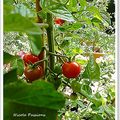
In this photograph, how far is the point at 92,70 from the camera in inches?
19.5

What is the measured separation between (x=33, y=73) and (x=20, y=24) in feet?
0.70

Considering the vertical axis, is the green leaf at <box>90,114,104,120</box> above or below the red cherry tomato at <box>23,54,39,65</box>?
below

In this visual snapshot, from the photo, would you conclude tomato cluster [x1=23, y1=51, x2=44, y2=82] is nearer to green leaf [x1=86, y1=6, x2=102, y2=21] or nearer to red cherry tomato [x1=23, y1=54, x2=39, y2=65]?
red cherry tomato [x1=23, y1=54, x2=39, y2=65]

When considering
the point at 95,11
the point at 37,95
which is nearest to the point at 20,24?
the point at 37,95

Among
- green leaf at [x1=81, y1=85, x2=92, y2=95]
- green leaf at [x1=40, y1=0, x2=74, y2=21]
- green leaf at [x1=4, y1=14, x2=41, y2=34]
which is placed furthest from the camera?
green leaf at [x1=81, y1=85, x2=92, y2=95]

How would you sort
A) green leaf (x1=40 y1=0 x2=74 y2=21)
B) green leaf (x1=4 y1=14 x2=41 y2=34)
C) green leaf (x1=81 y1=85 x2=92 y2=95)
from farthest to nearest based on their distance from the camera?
green leaf (x1=81 y1=85 x2=92 y2=95) < green leaf (x1=40 y1=0 x2=74 y2=21) < green leaf (x1=4 y1=14 x2=41 y2=34)

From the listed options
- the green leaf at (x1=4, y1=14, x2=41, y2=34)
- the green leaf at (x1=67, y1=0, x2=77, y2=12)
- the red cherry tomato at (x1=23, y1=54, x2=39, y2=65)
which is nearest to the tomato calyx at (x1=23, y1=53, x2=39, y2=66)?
the red cherry tomato at (x1=23, y1=54, x2=39, y2=65)

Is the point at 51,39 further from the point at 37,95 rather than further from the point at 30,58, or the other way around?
the point at 37,95

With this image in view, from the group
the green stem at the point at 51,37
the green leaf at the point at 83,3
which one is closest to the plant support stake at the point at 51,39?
the green stem at the point at 51,37

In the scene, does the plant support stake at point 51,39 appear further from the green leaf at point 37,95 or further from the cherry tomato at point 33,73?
the green leaf at point 37,95

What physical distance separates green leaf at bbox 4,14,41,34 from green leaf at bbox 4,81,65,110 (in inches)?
2.3

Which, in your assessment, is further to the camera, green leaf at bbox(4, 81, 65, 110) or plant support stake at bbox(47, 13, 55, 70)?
plant support stake at bbox(47, 13, 55, 70)

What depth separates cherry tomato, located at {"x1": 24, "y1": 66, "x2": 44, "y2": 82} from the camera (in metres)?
0.42

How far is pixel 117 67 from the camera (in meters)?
0.53
